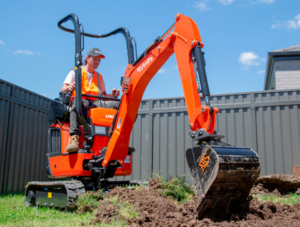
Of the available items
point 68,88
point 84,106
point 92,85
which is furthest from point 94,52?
point 84,106

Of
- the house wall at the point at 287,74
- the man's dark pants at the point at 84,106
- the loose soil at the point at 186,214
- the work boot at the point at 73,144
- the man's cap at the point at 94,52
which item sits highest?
the house wall at the point at 287,74

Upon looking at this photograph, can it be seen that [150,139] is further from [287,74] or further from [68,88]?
[287,74]

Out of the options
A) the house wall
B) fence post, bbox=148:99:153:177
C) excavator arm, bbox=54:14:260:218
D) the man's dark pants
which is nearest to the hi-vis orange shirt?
the man's dark pants

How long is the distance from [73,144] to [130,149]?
3.49 ft

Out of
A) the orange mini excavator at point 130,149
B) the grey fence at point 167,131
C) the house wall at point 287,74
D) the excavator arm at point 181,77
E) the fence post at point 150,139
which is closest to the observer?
the orange mini excavator at point 130,149

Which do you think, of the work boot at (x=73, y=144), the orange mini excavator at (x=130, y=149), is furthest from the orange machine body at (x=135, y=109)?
the work boot at (x=73, y=144)

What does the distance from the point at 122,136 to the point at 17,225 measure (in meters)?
1.85

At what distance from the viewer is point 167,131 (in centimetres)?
881

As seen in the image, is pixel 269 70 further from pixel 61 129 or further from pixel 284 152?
pixel 61 129

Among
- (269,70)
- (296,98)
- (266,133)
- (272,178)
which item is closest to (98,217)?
(272,178)

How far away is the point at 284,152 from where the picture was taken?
774 cm

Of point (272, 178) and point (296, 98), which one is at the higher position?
point (296, 98)

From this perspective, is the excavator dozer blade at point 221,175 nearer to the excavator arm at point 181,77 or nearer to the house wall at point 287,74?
the excavator arm at point 181,77

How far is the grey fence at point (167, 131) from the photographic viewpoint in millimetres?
7453
